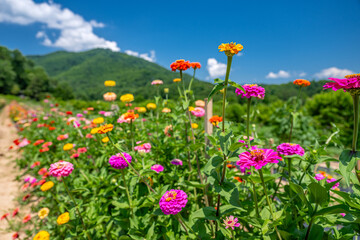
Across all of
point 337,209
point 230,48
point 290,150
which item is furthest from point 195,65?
point 337,209

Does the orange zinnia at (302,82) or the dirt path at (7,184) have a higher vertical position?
the orange zinnia at (302,82)

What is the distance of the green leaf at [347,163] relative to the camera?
68cm

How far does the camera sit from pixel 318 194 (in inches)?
29.9

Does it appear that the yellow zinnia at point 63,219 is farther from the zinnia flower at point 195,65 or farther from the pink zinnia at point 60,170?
the zinnia flower at point 195,65

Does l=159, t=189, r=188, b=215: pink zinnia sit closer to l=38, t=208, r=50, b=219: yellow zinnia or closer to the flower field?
the flower field

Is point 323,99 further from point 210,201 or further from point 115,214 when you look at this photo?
point 115,214

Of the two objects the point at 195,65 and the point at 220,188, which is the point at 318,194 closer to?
the point at 220,188

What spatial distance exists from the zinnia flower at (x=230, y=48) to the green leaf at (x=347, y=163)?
0.63 m

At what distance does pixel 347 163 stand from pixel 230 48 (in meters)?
0.67

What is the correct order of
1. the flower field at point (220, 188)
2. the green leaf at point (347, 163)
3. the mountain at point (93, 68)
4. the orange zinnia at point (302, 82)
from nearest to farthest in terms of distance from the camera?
the green leaf at point (347, 163), the flower field at point (220, 188), the orange zinnia at point (302, 82), the mountain at point (93, 68)

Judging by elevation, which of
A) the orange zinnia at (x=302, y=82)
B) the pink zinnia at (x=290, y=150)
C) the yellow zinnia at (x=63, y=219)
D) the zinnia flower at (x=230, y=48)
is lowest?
the yellow zinnia at (x=63, y=219)

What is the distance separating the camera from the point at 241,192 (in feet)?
4.99

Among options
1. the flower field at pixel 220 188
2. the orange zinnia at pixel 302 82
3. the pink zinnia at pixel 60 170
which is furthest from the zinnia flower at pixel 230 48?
the pink zinnia at pixel 60 170

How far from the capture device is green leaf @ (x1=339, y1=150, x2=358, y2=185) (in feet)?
2.23
